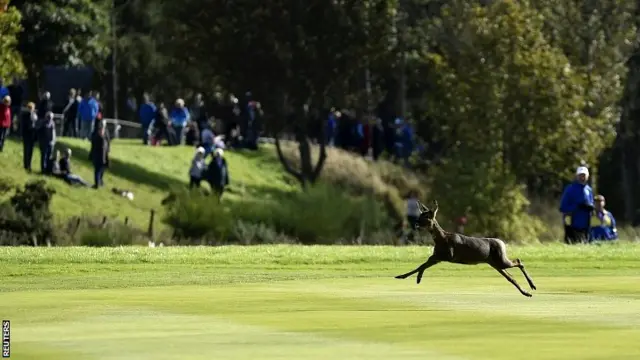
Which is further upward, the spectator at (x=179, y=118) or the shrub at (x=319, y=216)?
the spectator at (x=179, y=118)

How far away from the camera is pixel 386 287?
2259cm

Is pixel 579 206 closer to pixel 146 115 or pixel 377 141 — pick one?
pixel 146 115

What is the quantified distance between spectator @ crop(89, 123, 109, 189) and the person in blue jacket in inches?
681

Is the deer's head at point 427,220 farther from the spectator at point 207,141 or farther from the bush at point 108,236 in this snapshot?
the spectator at point 207,141

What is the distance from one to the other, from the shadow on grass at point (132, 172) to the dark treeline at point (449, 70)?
3.73 m

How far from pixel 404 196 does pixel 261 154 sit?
7.59 metres

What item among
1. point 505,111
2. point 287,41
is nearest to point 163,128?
point 287,41

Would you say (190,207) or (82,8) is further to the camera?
(82,8)

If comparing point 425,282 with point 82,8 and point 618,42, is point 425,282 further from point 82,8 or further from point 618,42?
point 82,8

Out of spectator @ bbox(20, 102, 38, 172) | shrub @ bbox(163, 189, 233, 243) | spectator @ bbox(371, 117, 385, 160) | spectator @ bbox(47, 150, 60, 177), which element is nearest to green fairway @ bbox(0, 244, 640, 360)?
shrub @ bbox(163, 189, 233, 243)

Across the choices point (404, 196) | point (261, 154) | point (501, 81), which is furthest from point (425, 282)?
point (261, 154)

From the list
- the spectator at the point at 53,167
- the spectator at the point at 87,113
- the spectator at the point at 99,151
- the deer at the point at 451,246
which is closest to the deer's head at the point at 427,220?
the deer at the point at 451,246

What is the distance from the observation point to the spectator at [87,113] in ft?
173

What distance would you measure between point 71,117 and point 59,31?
5073 millimetres
